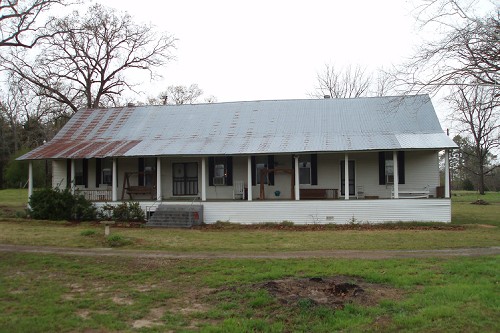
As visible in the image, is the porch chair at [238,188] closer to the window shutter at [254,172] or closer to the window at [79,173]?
the window shutter at [254,172]

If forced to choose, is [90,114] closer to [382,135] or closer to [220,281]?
[382,135]

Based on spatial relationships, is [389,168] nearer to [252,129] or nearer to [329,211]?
[329,211]

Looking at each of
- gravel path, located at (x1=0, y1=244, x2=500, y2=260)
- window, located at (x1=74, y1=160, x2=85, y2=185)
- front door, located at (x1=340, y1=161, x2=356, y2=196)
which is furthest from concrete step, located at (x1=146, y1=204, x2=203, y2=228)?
front door, located at (x1=340, y1=161, x2=356, y2=196)

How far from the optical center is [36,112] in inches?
2110

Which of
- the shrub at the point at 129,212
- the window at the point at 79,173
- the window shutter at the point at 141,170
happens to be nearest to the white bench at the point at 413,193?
the shrub at the point at 129,212

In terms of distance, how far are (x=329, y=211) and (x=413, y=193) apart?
4145 mm

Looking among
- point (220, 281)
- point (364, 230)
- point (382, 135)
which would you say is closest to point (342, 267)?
point (220, 281)

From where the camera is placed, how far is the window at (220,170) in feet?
71.8

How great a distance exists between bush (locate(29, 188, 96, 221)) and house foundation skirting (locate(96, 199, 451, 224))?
5.04 metres

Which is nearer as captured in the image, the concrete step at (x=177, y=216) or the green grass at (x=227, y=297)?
the green grass at (x=227, y=297)

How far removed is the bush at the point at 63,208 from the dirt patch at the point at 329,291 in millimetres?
15263

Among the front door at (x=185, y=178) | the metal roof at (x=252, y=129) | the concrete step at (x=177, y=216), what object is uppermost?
the metal roof at (x=252, y=129)

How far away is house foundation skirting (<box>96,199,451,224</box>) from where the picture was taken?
60.8ft

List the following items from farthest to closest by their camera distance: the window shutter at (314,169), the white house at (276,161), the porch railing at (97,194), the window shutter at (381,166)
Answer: the porch railing at (97,194) → the window shutter at (314,169) → the window shutter at (381,166) → the white house at (276,161)
